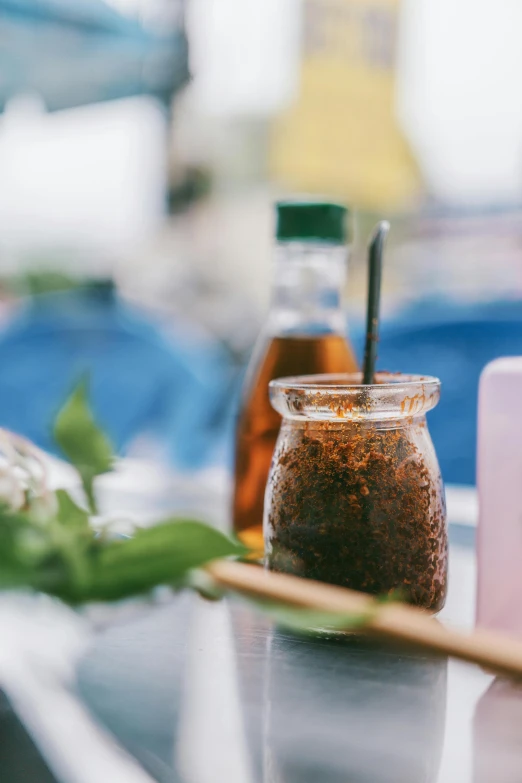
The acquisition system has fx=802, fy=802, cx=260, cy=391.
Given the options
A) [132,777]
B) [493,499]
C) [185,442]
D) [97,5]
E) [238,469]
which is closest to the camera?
[132,777]

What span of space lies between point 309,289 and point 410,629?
32cm

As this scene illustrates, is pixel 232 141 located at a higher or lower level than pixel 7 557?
higher

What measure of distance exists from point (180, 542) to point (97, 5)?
1737 millimetres

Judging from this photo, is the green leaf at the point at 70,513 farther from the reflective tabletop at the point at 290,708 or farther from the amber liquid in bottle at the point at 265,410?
the amber liquid in bottle at the point at 265,410

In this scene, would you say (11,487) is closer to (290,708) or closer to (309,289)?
(290,708)

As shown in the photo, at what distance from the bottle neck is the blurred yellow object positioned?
9.05 ft

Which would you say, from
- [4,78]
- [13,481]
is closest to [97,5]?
[4,78]

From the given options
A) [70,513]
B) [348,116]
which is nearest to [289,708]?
[70,513]

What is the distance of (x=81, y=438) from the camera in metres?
0.34

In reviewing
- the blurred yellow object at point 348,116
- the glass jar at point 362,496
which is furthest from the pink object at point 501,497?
the blurred yellow object at point 348,116

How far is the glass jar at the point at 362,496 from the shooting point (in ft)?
1.05

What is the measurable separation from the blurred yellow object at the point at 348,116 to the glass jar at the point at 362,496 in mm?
2969

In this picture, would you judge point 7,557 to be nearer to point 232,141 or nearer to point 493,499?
point 493,499

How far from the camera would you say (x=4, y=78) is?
1.79m
